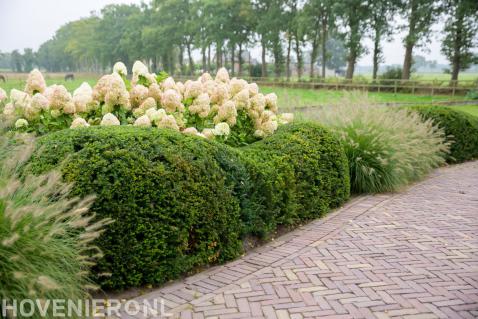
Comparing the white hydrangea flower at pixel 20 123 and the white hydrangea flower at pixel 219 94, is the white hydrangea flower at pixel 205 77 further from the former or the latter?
the white hydrangea flower at pixel 20 123

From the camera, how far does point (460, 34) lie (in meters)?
30.2

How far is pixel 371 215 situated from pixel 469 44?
30.5 metres

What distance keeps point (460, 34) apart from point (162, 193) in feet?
108

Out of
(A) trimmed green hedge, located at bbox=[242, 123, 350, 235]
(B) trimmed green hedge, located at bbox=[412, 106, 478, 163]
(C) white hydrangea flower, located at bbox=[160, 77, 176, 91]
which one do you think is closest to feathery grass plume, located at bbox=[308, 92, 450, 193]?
(A) trimmed green hedge, located at bbox=[242, 123, 350, 235]

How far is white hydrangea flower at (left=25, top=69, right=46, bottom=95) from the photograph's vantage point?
5073 mm

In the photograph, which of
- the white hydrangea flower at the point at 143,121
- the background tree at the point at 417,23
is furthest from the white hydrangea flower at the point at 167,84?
the background tree at the point at 417,23

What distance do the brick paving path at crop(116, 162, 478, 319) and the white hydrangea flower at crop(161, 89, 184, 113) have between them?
1988 millimetres

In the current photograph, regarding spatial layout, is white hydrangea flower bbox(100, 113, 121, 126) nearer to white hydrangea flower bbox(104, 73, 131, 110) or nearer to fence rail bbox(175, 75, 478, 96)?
white hydrangea flower bbox(104, 73, 131, 110)

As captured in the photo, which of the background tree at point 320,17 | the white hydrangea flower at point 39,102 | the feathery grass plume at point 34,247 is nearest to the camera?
the feathery grass plume at point 34,247

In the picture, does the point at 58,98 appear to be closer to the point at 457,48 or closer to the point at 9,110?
the point at 9,110

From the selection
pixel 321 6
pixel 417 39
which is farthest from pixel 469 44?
pixel 321 6

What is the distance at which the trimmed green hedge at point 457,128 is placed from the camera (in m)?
9.59

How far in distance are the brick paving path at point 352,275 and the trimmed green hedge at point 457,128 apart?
4.24 m

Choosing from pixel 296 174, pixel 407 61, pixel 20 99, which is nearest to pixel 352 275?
pixel 296 174
